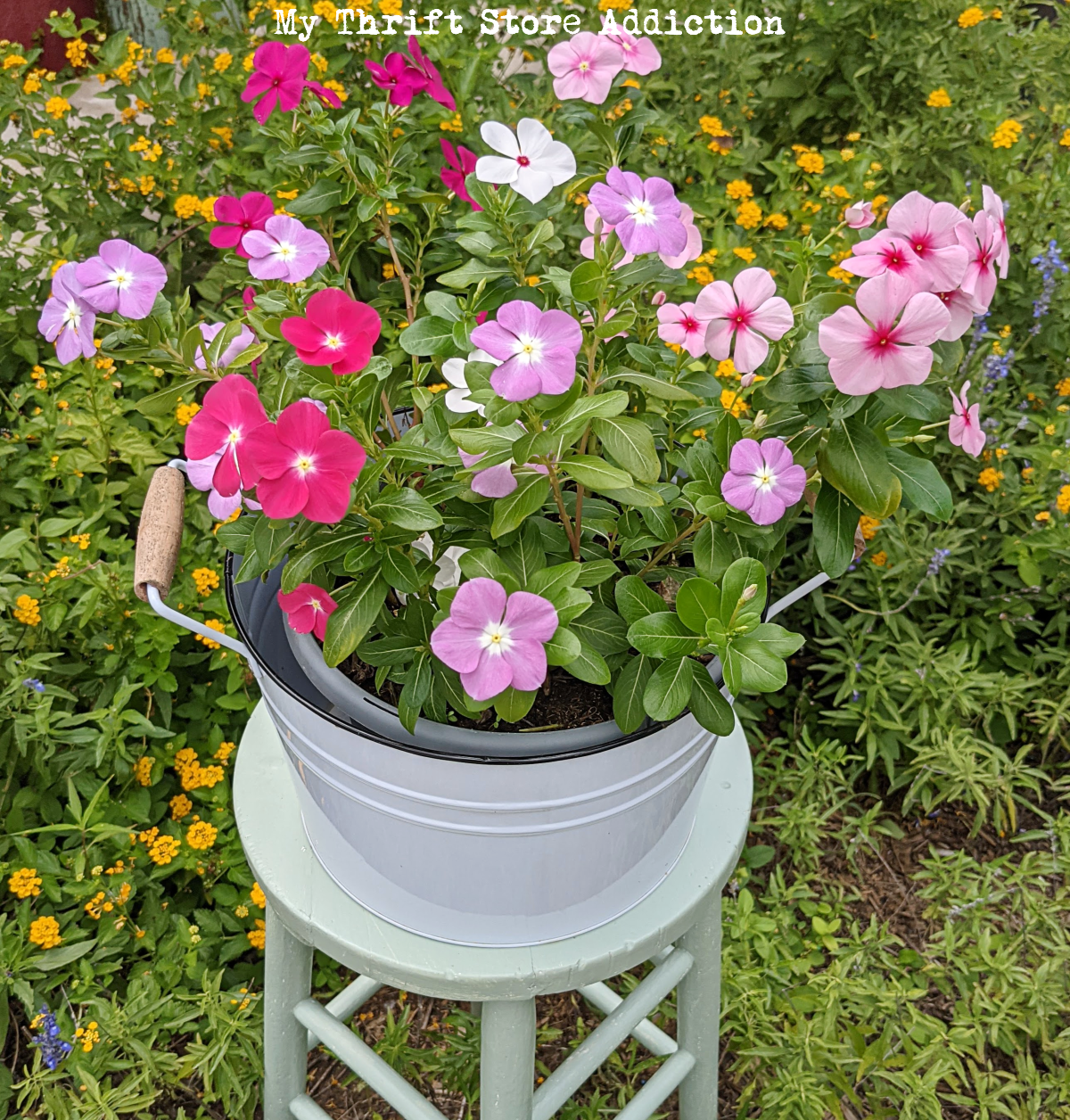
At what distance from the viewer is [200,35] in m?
2.09

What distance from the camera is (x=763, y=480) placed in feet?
2.34

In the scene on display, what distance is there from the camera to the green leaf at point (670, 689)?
705 mm

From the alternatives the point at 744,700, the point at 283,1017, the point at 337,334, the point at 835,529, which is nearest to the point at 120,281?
the point at 337,334

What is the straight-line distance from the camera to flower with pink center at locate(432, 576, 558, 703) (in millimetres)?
661

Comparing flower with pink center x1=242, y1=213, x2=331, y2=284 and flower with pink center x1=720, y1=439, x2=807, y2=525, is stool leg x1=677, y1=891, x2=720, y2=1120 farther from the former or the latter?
flower with pink center x1=242, y1=213, x2=331, y2=284

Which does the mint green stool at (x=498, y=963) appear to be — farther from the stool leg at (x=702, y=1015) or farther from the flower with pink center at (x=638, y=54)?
the flower with pink center at (x=638, y=54)

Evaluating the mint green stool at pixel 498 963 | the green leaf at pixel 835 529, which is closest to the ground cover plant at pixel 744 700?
the mint green stool at pixel 498 963

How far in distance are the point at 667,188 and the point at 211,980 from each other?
1.22m

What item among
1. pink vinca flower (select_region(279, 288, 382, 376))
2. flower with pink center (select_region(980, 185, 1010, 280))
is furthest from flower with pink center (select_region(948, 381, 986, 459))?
pink vinca flower (select_region(279, 288, 382, 376))

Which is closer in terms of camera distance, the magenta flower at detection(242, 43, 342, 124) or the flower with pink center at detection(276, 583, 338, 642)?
the flower with pink center at detection(276, 583, 338, 642)

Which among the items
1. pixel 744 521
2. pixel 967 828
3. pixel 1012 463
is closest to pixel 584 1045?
pixel 744 521

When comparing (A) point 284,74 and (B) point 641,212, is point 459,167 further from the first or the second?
(B) point 641,212

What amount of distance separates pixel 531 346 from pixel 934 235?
283mm

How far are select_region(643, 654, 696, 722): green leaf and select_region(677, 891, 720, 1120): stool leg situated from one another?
0.47m
